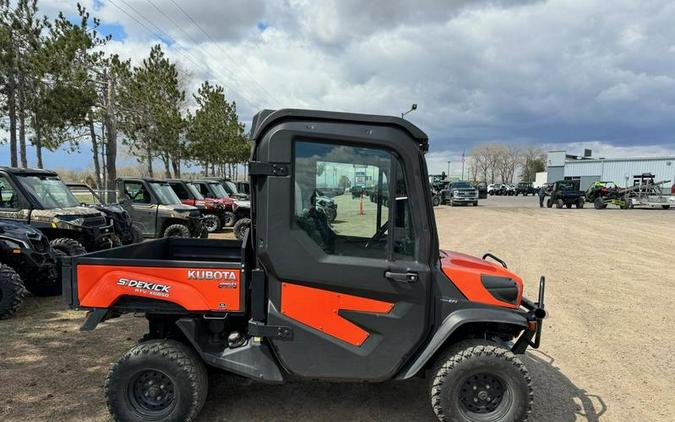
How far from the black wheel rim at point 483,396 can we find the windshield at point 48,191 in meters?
7.41

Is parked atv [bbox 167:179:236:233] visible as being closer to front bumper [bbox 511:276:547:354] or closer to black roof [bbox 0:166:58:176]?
black roof [bbox 0:166:58:176]

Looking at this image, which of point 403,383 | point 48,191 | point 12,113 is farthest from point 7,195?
point 12,113

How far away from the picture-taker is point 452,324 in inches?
117

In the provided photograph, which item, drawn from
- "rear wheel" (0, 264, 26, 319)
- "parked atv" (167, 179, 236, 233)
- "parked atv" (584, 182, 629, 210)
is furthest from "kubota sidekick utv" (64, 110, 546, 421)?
"parked atv" (584, 182, 629, 210)

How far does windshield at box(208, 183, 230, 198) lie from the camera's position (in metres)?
16.8

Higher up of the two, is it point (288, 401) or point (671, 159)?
point (671, 159)

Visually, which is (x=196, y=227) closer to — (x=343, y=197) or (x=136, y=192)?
(x=136, y=192)

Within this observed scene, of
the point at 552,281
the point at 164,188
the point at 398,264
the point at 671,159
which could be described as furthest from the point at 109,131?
the point at 671,159

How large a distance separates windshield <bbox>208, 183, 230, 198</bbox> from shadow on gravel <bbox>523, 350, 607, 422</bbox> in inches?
558

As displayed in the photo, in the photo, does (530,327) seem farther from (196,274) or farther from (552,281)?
(552,281)

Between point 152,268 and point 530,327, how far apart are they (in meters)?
2.74

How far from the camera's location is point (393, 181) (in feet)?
9.47

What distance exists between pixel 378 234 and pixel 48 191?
7.30 m

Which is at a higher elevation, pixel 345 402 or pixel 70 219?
pixel 70 219
